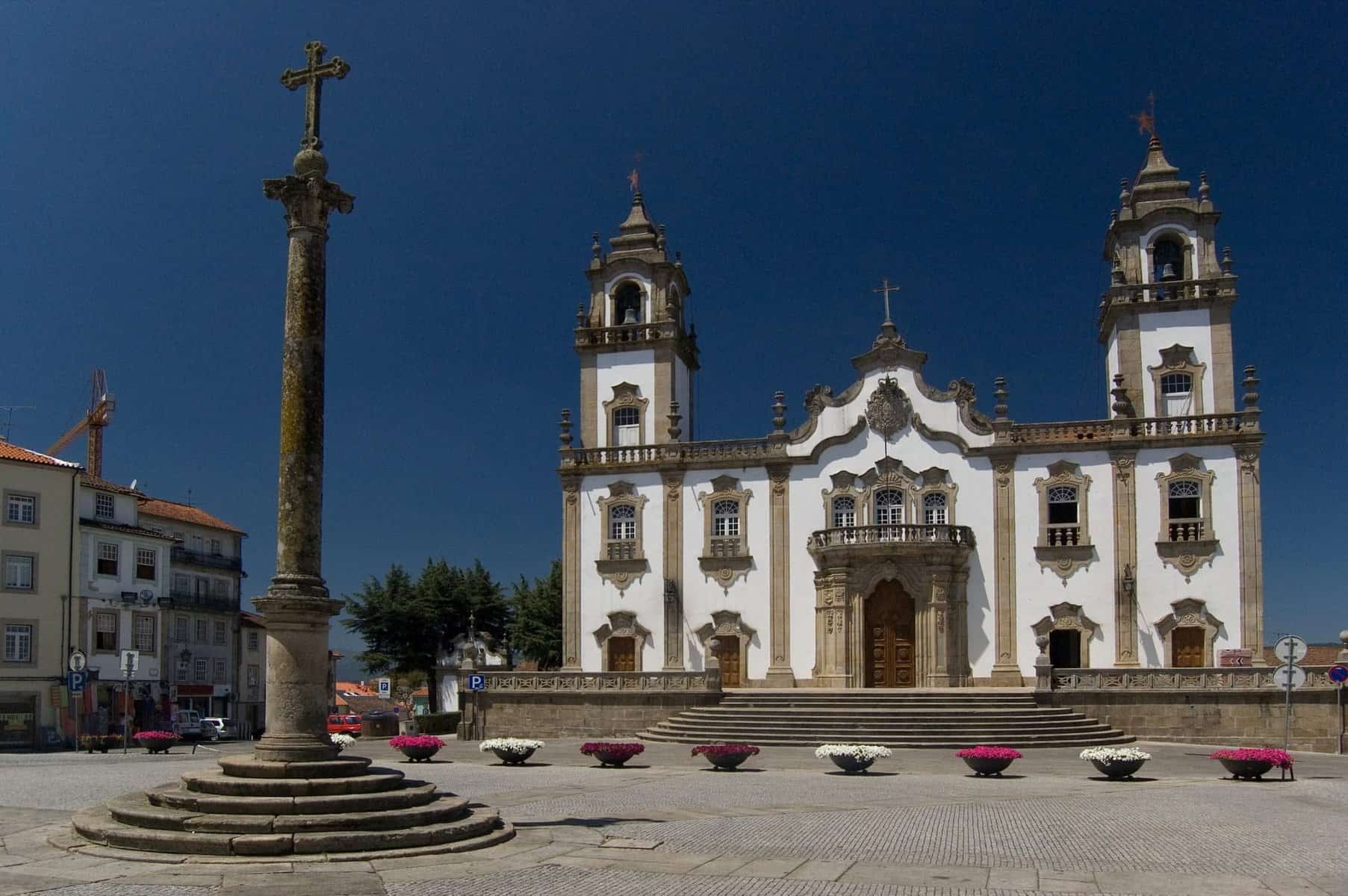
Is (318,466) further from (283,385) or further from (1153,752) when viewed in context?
(1153,752)

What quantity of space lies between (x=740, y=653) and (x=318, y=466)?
26555 millimetres

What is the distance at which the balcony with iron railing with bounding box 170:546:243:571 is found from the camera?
52500 millimetres

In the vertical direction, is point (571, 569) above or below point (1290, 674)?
above

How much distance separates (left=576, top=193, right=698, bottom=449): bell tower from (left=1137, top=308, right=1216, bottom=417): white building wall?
14.5 m

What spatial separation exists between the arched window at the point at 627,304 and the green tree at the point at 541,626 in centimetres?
1459

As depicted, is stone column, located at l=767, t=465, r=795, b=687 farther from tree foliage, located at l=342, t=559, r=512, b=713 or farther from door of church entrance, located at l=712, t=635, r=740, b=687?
tree foliage, located at l=342, t=559, r=512, b=713

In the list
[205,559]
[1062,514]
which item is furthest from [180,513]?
[1062,514]

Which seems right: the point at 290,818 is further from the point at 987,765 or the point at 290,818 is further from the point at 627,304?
the point at 627,304

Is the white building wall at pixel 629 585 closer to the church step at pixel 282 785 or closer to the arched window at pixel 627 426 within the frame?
the arched window at pixel 627 426

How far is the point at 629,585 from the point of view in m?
42.1

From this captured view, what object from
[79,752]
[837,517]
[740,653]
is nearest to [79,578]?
[79,752]

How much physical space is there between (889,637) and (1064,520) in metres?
6.29

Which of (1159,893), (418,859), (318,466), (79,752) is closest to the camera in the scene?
(1159,893)

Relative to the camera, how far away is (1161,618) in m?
37.8
